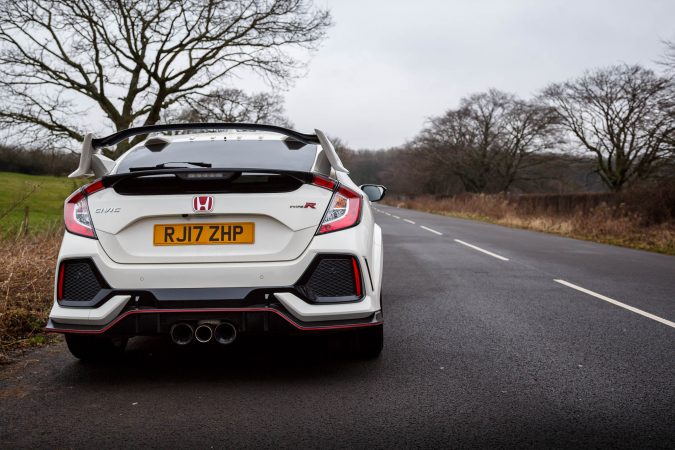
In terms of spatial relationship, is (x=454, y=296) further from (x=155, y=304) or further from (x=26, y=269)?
(x=26, y=269)

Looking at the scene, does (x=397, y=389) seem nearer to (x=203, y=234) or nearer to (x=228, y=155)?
(x=203, y=234)

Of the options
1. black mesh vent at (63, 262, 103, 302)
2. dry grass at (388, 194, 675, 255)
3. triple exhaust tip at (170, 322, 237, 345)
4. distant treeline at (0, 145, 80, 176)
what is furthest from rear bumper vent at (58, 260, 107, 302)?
distant treeline at (0, 145, 80, 176)

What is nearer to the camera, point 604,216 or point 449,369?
point 449,369

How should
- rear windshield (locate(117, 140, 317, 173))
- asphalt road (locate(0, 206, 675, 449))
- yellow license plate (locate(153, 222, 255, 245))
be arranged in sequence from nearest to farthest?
1. asphalt road (locate(0, 206, 675, 449))
2. yellow license plate (locate(153, 222, 255, 245))
3. rear windshield (locate(117, 140, 317, 173))

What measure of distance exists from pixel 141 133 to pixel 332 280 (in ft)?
5.70

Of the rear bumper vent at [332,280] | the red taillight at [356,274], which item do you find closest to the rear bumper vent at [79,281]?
the rear bumper vent at [332,280]

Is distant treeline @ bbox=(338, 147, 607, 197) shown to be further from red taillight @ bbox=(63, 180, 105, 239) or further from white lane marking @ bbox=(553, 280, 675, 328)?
red taillight @ bbox=(63, 180, 105, 239)

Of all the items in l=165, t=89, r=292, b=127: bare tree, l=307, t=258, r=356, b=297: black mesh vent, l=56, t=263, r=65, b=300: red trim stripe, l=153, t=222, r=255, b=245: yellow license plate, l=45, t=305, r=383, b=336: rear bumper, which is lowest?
l=45, t=305, r=383, b=336: rear bumper

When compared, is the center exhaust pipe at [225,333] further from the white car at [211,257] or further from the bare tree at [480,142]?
the bare tree at [480,142]

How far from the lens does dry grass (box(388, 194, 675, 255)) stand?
15898mm

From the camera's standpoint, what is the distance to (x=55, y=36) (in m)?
18.7

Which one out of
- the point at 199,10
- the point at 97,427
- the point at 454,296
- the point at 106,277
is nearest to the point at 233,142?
the point at 106,277

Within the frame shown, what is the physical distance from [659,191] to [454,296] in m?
14.1

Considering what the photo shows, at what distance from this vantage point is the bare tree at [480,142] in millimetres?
49625
